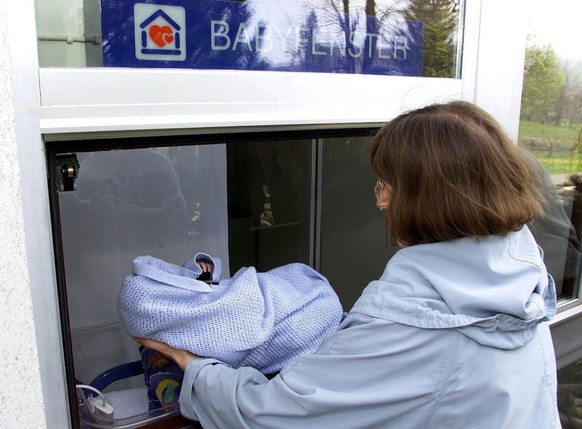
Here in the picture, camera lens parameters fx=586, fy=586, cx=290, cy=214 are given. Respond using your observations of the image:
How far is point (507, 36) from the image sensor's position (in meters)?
1.86

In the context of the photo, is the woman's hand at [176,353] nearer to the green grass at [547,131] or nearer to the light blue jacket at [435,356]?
the light blue jacket at [435,356]

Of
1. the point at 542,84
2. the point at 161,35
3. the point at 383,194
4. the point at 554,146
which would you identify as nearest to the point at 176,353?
the point at 383,194

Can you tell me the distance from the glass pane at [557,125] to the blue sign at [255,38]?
0.82m

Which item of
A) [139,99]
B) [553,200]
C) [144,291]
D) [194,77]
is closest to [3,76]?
[139,99]

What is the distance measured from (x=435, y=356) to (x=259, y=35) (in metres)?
0.81

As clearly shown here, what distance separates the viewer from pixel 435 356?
0.97 meters

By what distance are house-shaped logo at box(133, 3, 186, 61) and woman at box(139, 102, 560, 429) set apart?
0.47 meters

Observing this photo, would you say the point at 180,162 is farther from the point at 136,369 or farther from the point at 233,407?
the point at 233,407

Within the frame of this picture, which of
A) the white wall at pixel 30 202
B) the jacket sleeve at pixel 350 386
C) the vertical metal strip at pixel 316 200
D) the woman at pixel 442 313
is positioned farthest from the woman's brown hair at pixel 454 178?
the vertical metal strip at pixel 316 200

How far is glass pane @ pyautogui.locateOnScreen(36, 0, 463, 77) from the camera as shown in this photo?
1.11 metres

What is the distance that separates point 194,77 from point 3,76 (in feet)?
1.30

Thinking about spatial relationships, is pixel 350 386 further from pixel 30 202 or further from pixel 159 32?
pixel 159 32

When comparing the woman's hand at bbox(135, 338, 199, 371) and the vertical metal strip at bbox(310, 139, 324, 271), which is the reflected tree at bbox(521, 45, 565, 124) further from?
the woman's hand at bbox(135, 338, 199, 371)

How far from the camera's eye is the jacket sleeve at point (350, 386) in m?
0.98
